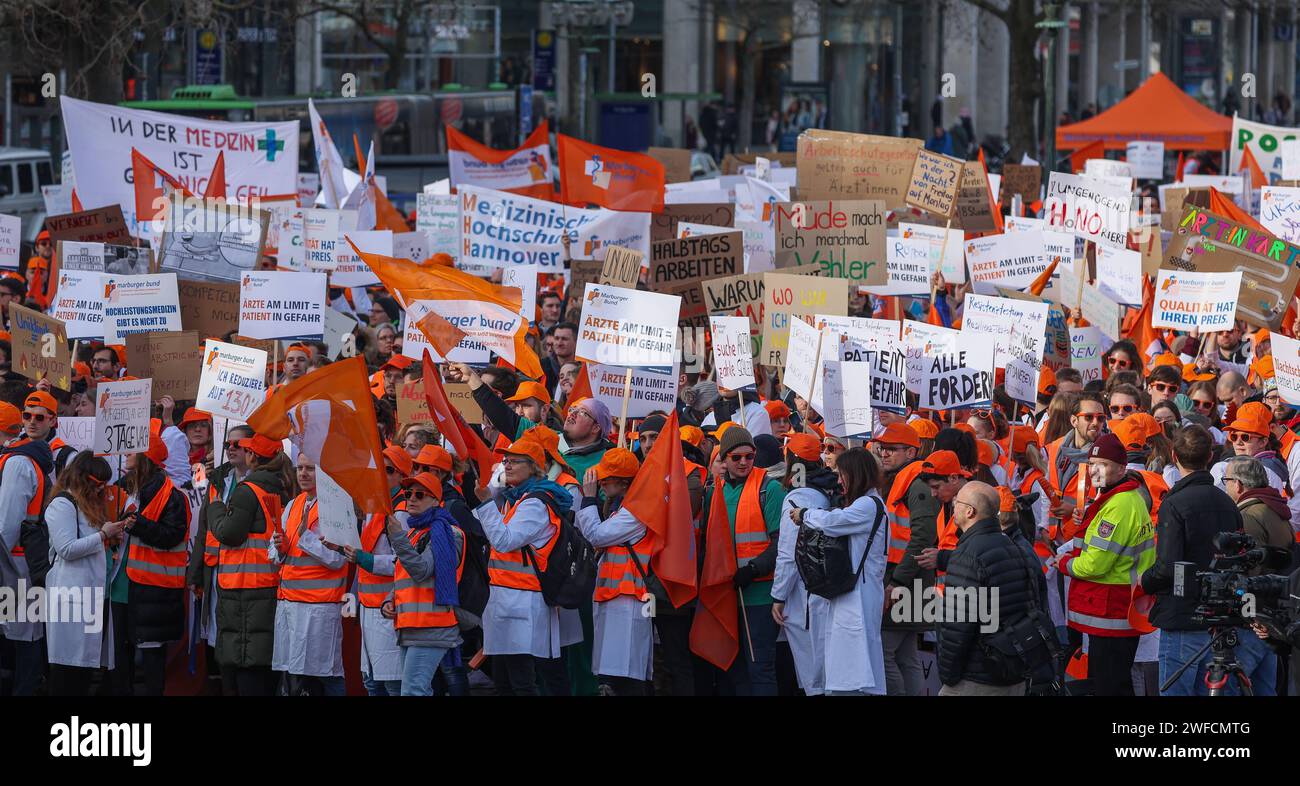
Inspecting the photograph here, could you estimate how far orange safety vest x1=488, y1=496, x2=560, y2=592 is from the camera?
8.70 metres

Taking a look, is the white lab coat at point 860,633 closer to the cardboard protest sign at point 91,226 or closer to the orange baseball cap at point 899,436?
the orange baseball cap at point 899,436

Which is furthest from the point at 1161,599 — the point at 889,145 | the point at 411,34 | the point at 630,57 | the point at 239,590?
the point at 630,57

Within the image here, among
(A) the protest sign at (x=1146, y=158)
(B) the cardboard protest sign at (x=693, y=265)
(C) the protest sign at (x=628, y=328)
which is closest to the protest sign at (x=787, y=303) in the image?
(C) the protest sign at (x=628, y=328)

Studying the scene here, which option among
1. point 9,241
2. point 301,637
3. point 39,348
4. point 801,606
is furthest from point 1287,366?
point 9,241

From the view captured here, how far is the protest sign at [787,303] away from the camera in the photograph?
39.3ft

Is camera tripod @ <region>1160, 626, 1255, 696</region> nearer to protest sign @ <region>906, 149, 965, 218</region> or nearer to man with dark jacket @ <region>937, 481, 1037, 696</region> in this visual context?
man with dark jacket @ <region>937, 481, 1037, 696</region>

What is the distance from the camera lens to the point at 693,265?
541 inches

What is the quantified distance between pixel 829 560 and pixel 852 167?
963 centimetres

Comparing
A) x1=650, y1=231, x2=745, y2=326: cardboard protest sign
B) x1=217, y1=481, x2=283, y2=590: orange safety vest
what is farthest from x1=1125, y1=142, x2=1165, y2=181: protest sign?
x1=217, y1=481, x2=283, y2=590: orange safety vest

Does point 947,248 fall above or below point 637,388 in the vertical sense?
above

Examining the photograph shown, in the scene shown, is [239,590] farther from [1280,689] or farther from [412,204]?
[412,204]

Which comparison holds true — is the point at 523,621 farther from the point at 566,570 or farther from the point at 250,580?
the point at 250,580

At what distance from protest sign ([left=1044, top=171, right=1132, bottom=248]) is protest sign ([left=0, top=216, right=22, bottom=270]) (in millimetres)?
8765

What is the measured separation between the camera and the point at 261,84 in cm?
4912
